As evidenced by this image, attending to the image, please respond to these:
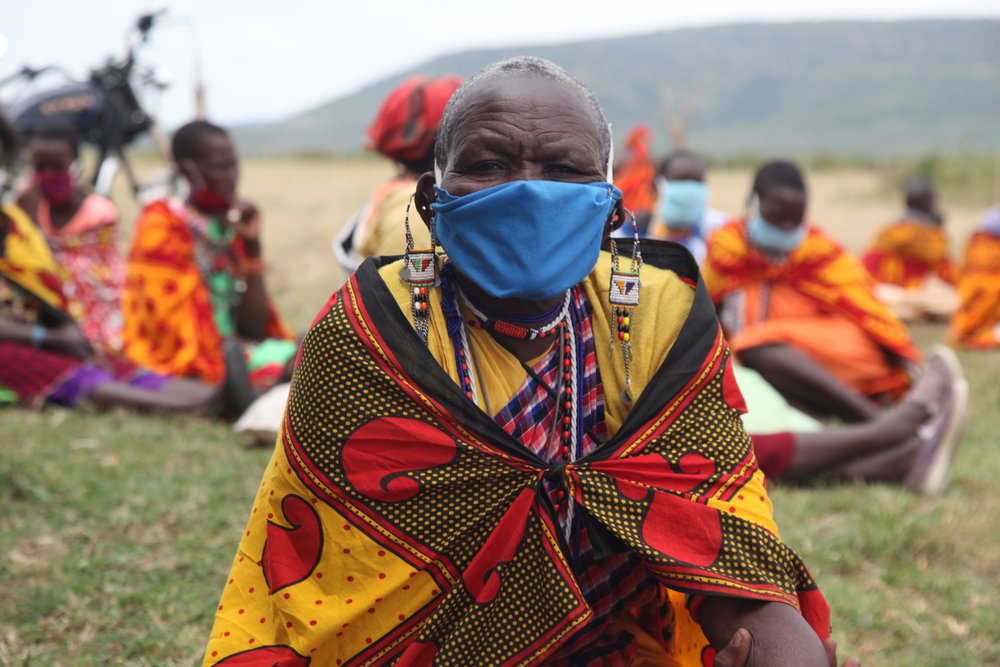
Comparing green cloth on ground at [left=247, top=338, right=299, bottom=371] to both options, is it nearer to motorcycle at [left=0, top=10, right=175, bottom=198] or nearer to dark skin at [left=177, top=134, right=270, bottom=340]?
dark skin at [left=177, top=134, right=270, bottom=340]

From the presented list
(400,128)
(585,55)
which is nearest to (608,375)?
(400,128)

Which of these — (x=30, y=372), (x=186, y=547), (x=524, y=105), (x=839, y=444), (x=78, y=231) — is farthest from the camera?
(x=78, y=231)

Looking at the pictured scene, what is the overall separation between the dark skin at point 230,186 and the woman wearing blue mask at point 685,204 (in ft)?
9.92

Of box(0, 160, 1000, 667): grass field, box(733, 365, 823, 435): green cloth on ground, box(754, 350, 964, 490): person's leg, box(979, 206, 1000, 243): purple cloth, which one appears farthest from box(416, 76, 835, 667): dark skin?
box(979, 206, 1000, 243): purple cloth

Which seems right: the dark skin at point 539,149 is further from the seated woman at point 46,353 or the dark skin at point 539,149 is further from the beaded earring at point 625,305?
the seated woman at point 46,353

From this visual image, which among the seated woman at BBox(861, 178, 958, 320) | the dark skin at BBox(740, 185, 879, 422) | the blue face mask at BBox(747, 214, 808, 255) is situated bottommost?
the seated woman at BBox(861, 178, 958, 320)

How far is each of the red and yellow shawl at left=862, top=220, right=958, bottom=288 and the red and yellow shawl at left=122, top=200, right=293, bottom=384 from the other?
23.0ft

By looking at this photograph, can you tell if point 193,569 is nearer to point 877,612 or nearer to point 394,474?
point 394,474

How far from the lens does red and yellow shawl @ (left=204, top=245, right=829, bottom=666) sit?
1.92 metres

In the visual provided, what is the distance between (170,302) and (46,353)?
2.37 ft

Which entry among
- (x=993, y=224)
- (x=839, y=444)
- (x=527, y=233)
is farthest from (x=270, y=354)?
(x=993, y=224)

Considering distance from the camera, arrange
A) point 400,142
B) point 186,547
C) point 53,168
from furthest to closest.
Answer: point 53,168
point 400,142
point 186,547

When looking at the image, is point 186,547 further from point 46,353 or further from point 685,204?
point 685,204

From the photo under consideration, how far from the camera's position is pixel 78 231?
23.6ft
